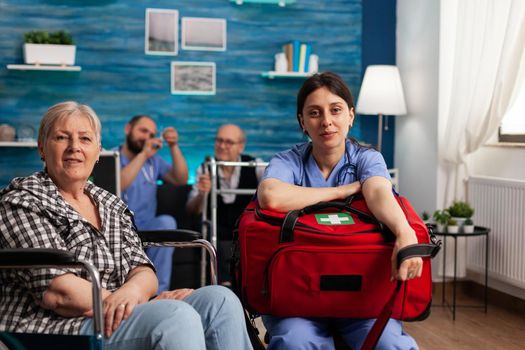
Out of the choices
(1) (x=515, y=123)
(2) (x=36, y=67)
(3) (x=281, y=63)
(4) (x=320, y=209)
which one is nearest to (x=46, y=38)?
(2) (x=36, y=67)

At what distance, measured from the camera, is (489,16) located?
4.18 m

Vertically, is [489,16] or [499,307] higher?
[489,16]

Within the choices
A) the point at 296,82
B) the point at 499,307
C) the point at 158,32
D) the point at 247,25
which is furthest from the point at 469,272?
the point at 158,32

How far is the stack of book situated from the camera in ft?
17.4

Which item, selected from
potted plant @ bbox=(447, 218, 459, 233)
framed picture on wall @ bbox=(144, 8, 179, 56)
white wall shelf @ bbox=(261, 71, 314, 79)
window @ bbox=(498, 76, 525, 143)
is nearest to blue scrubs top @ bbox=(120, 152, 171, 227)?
framed picture on wall @ bbox=(144, 8, 179, 56)

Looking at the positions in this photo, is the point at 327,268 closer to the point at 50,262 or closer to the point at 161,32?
the point at 50,262

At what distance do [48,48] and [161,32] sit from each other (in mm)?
805

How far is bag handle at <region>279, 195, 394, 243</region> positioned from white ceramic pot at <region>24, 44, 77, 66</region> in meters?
3.35

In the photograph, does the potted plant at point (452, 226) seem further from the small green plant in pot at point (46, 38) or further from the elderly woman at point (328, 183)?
the small green plant in pot at point (46, 38)

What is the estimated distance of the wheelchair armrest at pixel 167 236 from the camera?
229 cm

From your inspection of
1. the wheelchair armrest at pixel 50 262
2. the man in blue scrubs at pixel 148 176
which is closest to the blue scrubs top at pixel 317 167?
the wheelchair armrest at pixel 50 262

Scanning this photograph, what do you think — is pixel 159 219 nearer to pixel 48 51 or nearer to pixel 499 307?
pixel 48 51

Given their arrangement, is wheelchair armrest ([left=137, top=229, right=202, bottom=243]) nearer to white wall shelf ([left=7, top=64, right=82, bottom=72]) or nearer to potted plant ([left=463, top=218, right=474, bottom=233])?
potted plant ([left=463, top=218, right=474, bottom=233])

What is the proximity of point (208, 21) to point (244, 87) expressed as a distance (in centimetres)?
54
